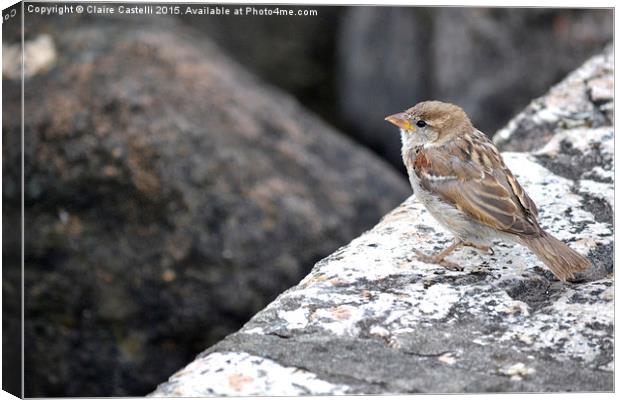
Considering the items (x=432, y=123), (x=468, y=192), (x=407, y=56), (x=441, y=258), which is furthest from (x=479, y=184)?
(x=407, y=56)

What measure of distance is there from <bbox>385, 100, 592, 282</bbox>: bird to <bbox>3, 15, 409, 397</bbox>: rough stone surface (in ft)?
4.02

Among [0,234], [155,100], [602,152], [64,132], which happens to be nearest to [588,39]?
[602,152]

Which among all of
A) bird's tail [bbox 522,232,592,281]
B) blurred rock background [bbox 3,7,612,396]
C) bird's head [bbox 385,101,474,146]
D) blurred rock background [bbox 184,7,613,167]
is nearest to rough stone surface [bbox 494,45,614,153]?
bird's head [bbox 385,101,474,146]

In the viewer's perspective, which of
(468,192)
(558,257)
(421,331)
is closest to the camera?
(421,331)

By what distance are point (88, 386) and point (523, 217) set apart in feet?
8.06

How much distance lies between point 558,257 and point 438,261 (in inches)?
18.7

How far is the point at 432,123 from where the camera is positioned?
420cm

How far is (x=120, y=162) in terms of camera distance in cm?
501

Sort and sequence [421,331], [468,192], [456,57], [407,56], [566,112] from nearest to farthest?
[421,331], [468,192], [566,112], [456,57], [407,56]

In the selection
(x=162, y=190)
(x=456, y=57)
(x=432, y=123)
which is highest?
(x=456, y=57)

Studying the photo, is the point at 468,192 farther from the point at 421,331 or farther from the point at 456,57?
the point at 456,57

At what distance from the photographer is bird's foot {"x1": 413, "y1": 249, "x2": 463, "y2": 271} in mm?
3586

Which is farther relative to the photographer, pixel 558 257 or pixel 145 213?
pixel 145 213

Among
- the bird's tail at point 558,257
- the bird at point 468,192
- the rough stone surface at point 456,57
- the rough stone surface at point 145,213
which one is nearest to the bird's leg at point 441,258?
the bird at point 468,192
